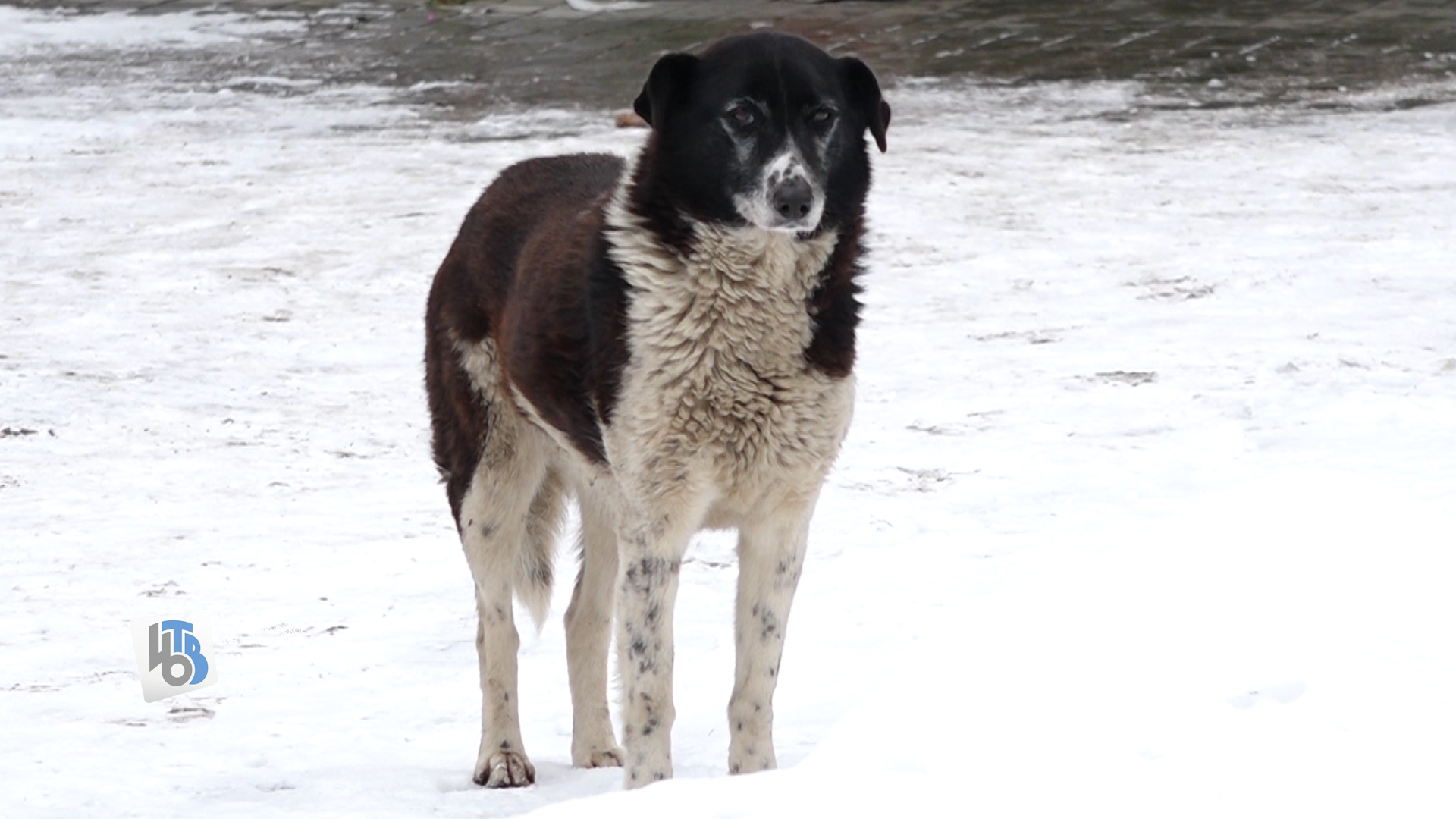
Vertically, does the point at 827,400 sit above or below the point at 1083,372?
above

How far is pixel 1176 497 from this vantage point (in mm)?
6344

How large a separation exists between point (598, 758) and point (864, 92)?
6.26 feet

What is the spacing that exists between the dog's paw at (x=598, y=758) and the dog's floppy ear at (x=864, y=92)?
1.77 metres

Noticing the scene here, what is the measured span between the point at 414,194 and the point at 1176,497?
6.40m

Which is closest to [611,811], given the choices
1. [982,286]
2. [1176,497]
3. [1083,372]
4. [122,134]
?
[1176,497]

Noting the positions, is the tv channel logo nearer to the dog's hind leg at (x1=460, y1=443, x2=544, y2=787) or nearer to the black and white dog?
the dog's hind leg at (x1=460, y1=443, x2=544, y2=787)

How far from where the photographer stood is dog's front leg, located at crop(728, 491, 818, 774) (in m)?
4.16

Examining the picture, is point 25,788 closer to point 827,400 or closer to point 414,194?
point 827,400

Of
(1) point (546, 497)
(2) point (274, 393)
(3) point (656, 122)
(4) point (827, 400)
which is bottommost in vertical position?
(2) point (274, 393)

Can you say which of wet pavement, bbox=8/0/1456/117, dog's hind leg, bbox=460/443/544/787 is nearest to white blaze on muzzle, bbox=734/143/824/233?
dog's hind leg, bbox=460/443/544/787

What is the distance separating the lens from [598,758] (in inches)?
191

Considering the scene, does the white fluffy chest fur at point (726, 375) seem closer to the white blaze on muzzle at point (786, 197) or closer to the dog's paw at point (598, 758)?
the white blaze on muzzle at point (786, 197)

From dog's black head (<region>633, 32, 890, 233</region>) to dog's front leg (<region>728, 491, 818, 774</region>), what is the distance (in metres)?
0.69

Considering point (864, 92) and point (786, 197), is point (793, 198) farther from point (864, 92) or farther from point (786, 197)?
point (864, 92)
